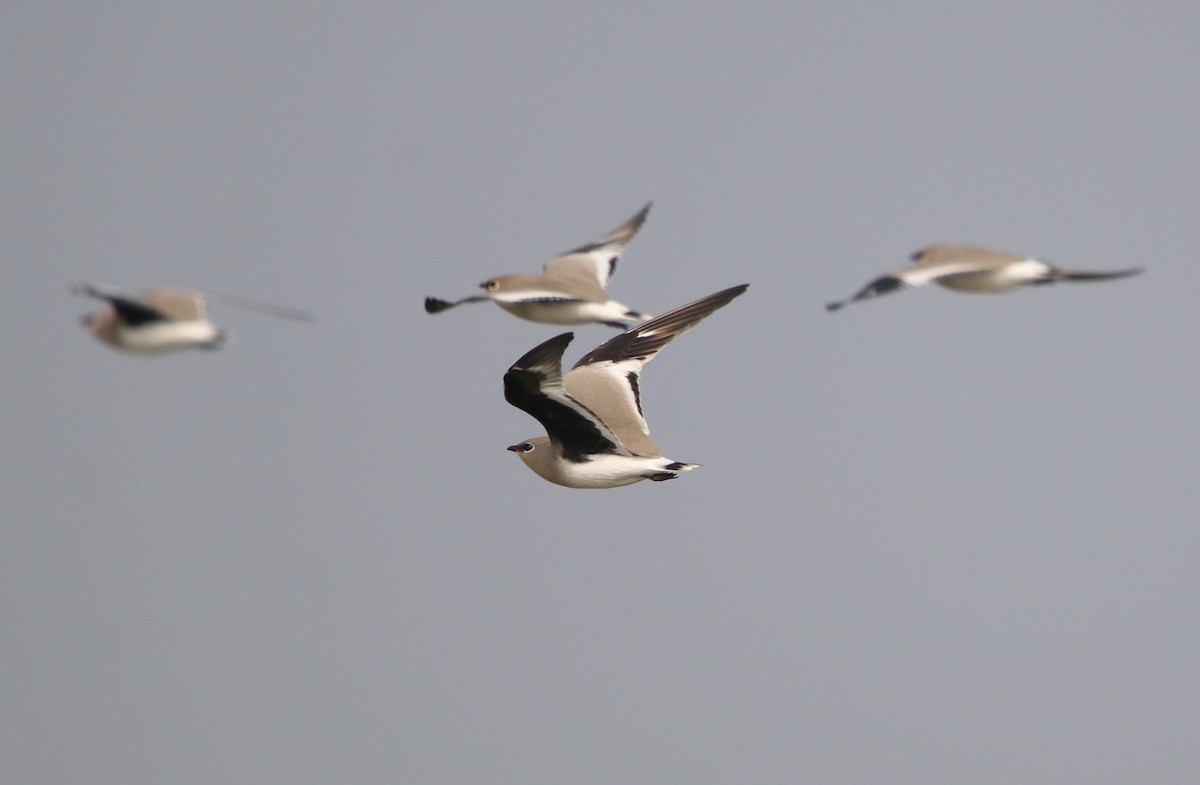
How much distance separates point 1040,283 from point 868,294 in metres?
2.03

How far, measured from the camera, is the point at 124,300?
15.2 metres

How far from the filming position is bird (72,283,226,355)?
1528cm

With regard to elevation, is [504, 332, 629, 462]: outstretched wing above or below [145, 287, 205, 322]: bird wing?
below

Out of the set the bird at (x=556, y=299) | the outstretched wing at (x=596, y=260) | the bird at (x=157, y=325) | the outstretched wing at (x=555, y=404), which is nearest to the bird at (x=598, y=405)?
the outstretched wing at (x=555, y=404)

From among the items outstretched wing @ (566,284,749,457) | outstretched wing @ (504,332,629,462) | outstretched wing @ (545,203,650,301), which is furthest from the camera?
outstretched wing @ (545,203,650,301)

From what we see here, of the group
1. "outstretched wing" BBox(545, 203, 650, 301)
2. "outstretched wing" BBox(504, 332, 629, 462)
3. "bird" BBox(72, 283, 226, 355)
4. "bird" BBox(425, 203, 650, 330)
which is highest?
"outstretched wing" BBox(545, 203, 650, 301)

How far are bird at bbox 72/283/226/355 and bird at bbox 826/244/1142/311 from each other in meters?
6.31

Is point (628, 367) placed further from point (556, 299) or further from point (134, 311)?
point (134, 311)

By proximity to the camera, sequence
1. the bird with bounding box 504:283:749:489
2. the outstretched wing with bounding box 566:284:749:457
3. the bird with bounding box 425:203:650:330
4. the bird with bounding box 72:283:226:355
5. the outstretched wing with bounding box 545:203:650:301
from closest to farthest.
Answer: the bird with bounding box 504:283:749:489
the bird with bounding box 72:283:226:355
the outstretched wing with bounding box 566:284:749:457
the bird with bounding box 425:203:650:330
the outstretched wing with bounding box 545:203:650:301

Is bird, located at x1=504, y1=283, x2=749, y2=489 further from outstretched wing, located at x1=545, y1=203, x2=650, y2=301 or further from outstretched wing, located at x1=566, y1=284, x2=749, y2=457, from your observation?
outstretched wing, located at x1=545, y1=203, x2=650, y2=301

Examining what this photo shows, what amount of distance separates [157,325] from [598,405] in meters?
4.26

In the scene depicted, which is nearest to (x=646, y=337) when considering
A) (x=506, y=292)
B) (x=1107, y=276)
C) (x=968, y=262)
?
(x=506, y=292)

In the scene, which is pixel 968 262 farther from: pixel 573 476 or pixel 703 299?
pixel 573 476

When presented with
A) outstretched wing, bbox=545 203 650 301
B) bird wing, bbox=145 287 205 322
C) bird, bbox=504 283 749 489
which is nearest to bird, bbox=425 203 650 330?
outstretched wing, bbox=545 203 650 301
